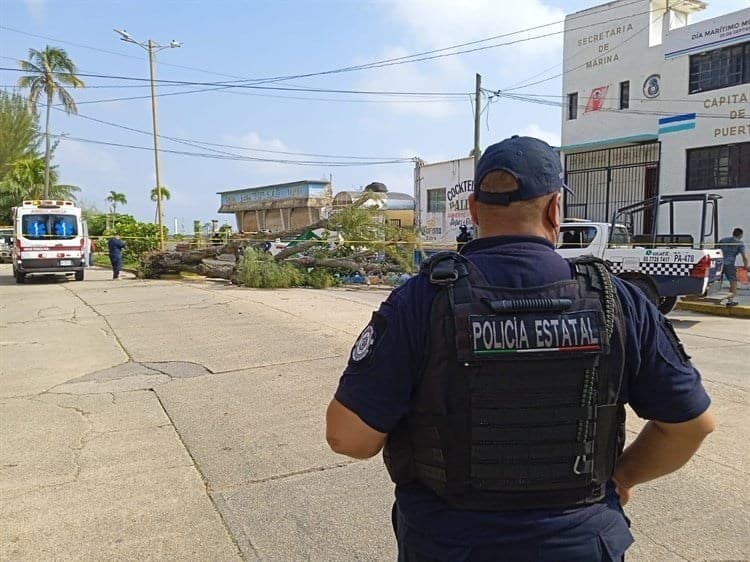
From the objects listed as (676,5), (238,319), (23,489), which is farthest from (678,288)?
(676,5)

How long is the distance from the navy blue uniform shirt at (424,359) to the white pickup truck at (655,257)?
24.0 feet

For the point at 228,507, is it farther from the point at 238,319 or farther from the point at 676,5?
the point at 676,5

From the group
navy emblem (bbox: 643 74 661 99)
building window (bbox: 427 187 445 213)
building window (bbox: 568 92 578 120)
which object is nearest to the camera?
navy emblem (bbox: 643 74 661 99)

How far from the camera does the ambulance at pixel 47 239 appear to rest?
59.6 ft

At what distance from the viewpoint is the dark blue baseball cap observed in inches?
62.7

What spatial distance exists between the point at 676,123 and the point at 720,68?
1868 mm

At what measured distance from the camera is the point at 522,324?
1.50m

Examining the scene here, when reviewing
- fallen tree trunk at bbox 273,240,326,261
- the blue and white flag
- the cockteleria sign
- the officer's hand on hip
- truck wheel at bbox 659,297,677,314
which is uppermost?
the cockteleria sign

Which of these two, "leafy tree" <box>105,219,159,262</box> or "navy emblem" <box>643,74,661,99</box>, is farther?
"leafy tree" <box>105,219,159,262</box>

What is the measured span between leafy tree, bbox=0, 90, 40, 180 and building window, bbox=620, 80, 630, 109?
1181 inches

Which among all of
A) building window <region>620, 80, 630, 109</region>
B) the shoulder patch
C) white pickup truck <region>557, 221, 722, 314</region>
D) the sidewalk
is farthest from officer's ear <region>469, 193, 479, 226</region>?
building window <region>620, 80, 630, 109</region>

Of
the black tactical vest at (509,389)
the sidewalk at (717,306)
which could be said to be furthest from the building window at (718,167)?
the black tactical vest at (509,389)

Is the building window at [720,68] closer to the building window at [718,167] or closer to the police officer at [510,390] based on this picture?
the building window at [718,167]

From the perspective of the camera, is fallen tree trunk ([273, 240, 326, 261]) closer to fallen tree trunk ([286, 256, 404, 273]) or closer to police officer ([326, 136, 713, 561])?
fallen tree trunk ([286, 256, 404, 273])
